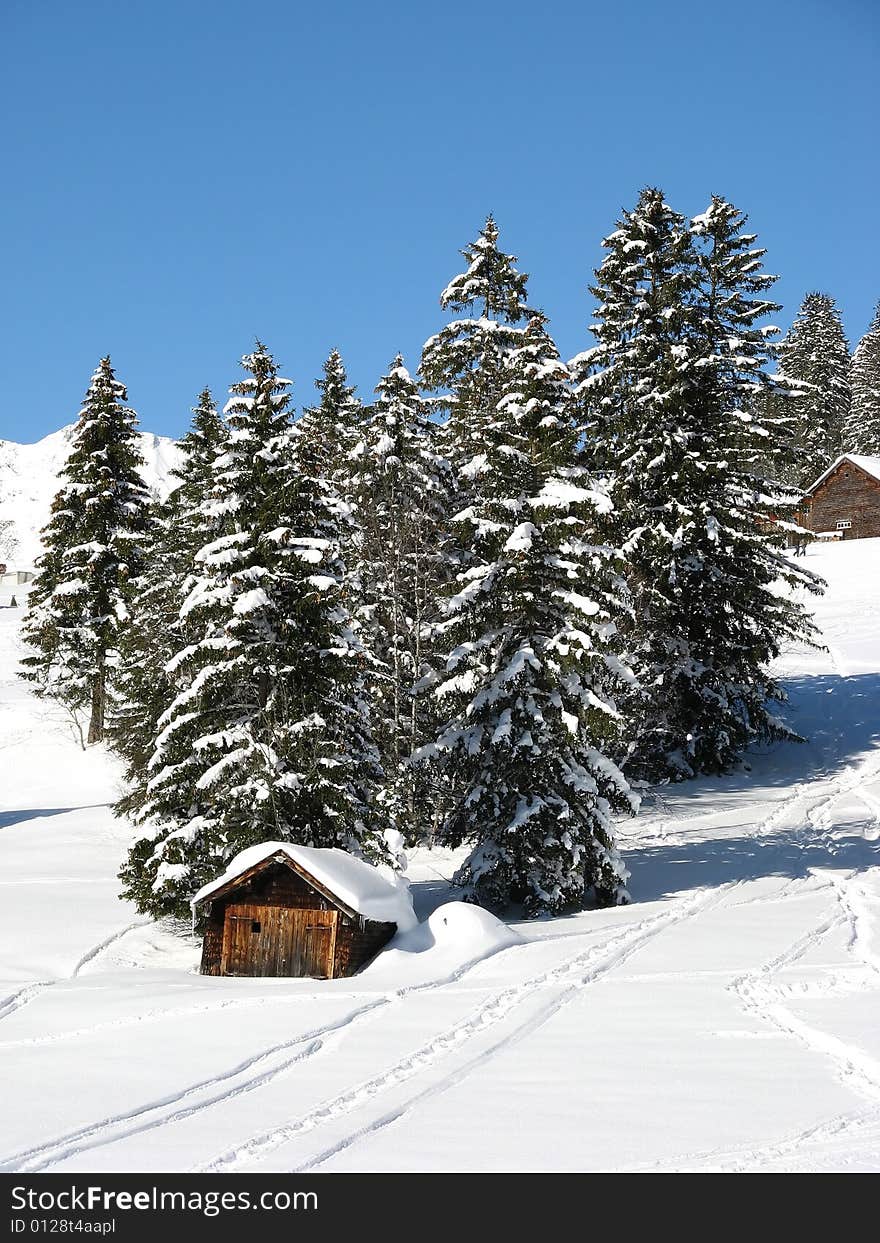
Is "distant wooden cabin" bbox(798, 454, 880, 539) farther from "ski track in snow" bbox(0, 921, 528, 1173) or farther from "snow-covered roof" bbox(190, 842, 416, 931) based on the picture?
"ski track in snow" bbox(0, 921, 528, 1173)

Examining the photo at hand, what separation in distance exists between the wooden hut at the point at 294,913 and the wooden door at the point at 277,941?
0.06ft

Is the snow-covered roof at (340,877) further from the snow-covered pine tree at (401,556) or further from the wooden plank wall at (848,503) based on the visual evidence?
the wooden plank wall at (848,503)

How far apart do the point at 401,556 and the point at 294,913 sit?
11.8 m

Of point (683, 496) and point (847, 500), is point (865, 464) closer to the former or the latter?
point (847, 500)

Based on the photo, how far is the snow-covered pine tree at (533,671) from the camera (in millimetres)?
21703

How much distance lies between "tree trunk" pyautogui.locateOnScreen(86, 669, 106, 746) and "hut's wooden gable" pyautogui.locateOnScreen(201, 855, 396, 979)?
65.3 feet

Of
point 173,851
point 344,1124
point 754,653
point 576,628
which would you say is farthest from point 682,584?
point 344,1124

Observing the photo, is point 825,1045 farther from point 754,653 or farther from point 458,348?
point 458,348

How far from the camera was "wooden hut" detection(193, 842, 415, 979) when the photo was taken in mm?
18828

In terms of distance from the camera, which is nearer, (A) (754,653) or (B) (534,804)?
(B) (534,804)

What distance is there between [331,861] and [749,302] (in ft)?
80.2
